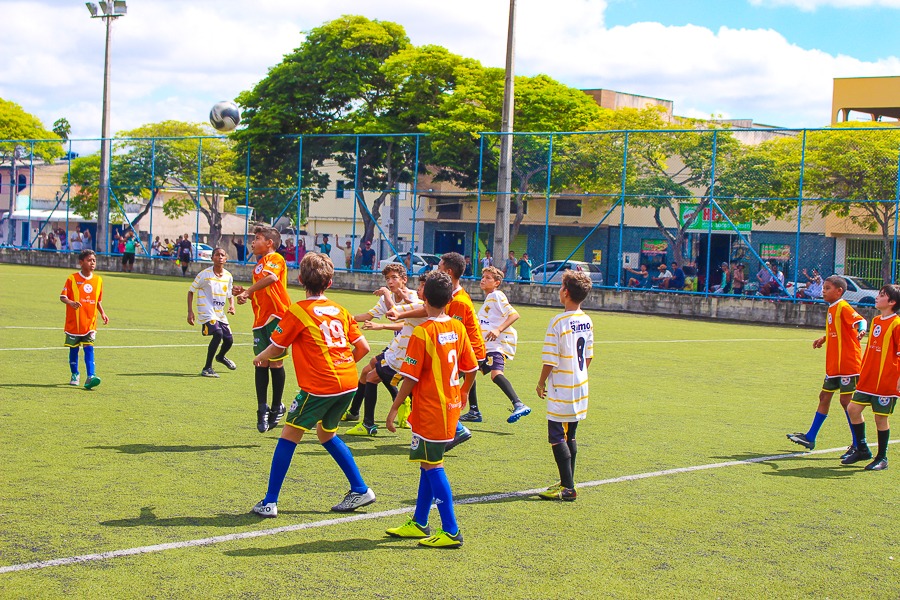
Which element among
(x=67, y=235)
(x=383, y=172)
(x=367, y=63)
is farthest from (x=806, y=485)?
(x=67, y=235)

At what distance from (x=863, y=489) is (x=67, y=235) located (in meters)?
40.5

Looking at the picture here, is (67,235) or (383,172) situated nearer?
(383,172)

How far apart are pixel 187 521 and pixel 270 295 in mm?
3752

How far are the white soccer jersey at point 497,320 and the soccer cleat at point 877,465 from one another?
359cm

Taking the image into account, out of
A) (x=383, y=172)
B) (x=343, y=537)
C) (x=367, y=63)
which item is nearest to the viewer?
(x=343, y=537)

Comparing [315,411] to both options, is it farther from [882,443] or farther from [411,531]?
[882,443]

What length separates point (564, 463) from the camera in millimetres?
7195

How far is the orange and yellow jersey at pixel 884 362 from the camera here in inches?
341

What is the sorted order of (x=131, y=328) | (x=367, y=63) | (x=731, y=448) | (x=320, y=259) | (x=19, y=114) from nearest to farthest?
1. (x=320, y=259)
2. (x=731, y=448)
3. (x=131, y=328)
4. (x=367, y=63)
5. (x=19, y=114)

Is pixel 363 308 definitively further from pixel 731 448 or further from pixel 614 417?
pixel 731 448

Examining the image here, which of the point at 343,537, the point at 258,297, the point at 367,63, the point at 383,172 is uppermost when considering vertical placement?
the point at 367,63

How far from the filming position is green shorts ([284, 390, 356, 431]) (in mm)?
6547

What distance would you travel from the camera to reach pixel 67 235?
43469mm

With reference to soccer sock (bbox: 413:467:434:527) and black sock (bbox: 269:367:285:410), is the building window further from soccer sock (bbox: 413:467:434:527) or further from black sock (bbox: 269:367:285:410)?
soccer sock (bbox: 413:467:434:527)
